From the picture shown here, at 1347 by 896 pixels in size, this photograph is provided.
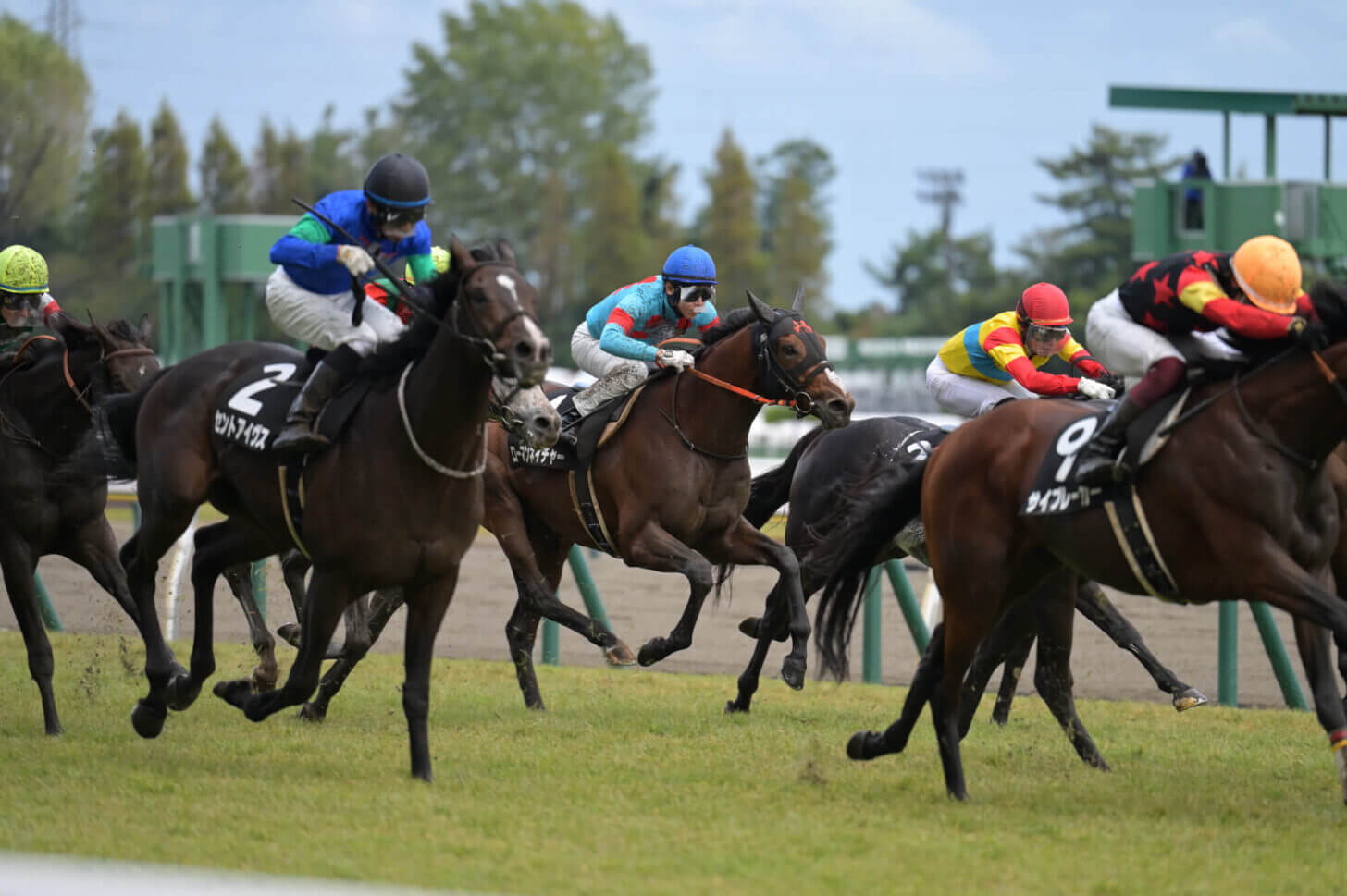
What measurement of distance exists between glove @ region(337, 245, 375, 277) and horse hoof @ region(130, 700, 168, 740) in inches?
80.1

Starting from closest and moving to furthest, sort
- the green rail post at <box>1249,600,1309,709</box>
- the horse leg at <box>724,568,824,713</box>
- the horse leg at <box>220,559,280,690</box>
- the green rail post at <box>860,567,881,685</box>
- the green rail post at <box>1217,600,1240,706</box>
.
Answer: the horse leg at <box>220,559,280,690</box> < the horse leg at <box>724,568,824,713</box> < the green rail post at <box>1249,600,1309,709</box> < the green rail post at <box>1217,600,1240,706</box> < the green rail post at <box>860,567,881,685</box>

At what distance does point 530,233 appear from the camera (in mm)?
67500

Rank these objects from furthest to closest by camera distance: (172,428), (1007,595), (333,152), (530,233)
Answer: (333,152)
(530,233)
(172,428)
(1007,595)

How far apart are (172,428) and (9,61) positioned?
45.2 m

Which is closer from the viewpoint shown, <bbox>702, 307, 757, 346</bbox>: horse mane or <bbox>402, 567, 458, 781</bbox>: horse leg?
<bbox>402, 567, 458, 781</bbox>: horse leg

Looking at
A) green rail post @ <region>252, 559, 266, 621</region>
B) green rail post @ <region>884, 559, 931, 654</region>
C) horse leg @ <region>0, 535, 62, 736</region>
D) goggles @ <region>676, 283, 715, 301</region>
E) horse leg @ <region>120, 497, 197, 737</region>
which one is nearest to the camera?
horse leg @ <region>120, 497, 197, 737</region>

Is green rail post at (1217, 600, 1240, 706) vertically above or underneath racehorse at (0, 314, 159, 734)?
underneath

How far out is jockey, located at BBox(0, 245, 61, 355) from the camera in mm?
7906

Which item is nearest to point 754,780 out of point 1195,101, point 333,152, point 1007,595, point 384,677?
point 1007,595

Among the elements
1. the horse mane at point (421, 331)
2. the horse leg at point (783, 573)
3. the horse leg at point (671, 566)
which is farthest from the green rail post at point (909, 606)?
the horse mane at point (421, 331)

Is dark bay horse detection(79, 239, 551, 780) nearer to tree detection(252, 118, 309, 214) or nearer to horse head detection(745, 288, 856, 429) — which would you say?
horse head detection(745, 288, 856, 429)

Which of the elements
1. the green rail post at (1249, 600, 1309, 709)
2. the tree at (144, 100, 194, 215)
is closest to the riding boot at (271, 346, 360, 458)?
the green rail post at (1249, 600, 1309, 709)

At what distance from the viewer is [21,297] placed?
8016mm

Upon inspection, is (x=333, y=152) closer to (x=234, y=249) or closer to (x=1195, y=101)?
(x=234, y=249)
